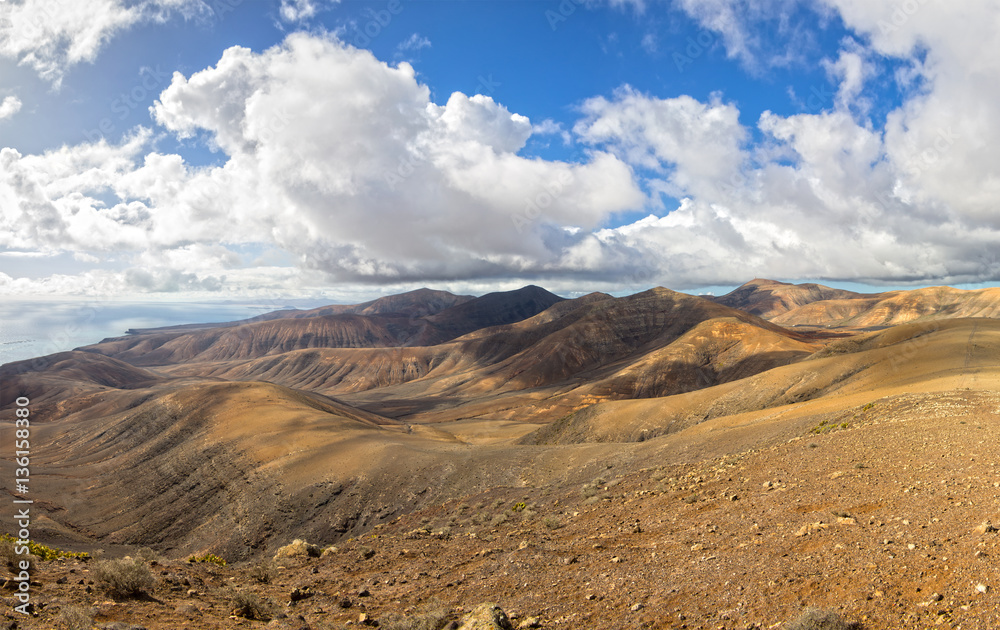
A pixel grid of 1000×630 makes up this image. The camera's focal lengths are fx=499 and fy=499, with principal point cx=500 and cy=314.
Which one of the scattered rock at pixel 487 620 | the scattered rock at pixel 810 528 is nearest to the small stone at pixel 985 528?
the scattered rock at pixel 810 528

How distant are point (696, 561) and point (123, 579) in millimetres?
11482

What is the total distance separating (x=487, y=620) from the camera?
27.1 feet

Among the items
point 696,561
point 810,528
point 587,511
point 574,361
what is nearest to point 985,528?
point 810,528

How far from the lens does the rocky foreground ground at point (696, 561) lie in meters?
7.79

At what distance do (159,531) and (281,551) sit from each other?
79.7ft

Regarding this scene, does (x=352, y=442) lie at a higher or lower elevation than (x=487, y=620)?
lower

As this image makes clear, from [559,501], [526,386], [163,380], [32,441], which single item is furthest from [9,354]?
[559,501]

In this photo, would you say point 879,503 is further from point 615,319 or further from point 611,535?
point 615,319

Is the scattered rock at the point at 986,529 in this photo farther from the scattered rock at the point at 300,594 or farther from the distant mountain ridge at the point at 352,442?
the distant mountain ridge at the point at 352,442

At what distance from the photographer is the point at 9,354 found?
194375 mm

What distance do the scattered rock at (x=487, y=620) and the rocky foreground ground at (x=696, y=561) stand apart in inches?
24.0

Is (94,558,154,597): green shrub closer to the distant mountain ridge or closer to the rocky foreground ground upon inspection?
the rocky foreground ground

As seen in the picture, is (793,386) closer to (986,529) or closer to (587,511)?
(587,511)

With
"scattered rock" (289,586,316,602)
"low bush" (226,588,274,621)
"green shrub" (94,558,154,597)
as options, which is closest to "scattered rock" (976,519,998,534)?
"low bush" (226,588,274,621)
